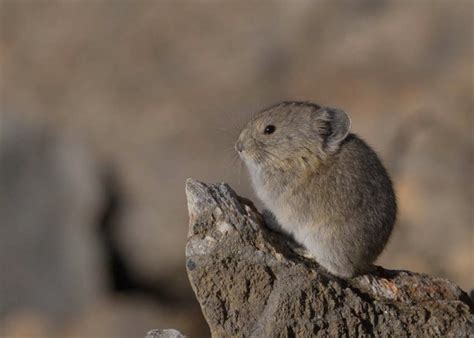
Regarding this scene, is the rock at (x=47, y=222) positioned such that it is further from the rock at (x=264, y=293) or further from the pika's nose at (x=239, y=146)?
the rock at (x=264, y=293)

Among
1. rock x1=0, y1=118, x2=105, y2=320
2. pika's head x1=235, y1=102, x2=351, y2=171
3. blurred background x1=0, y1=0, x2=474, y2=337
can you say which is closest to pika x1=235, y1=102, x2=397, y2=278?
pika's head x1=235, y1=102, x2=351, y2=171

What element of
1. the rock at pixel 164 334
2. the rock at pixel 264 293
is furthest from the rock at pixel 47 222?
the rock at pixel 264 293

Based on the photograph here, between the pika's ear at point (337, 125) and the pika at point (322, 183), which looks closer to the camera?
the pika at point (322, 183)

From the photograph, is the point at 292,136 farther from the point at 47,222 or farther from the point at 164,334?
the point at 47,222

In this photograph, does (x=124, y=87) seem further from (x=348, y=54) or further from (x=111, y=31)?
(x=348, y=54)

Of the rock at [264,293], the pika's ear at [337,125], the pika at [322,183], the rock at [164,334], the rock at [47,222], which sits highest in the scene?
the rock at [47,222]

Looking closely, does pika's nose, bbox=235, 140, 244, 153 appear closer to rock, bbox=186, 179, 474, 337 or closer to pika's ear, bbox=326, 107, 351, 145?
pika's ear, bbox=326, 107, 351, 145
